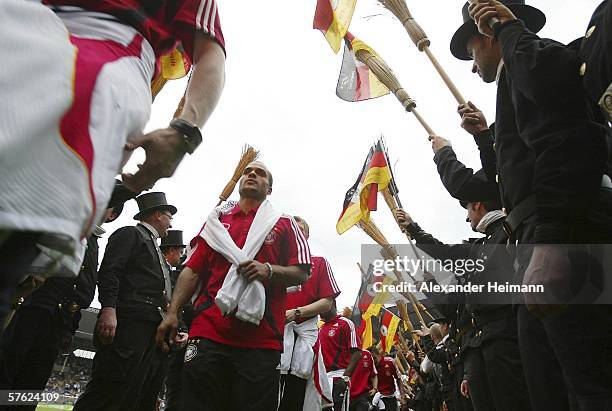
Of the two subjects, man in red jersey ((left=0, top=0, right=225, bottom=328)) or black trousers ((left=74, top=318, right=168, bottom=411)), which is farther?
black trousers ((left=74, top=318, right=168, bottom=411))

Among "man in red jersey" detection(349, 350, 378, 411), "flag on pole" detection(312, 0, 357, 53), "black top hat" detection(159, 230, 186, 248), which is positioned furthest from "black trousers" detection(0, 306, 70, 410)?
"man in red jersey" detection(349, 350, 378, 411)

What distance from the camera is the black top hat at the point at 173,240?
696 centimetres

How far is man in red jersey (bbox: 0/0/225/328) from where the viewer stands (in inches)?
33.8

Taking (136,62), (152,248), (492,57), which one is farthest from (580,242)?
(152,248)

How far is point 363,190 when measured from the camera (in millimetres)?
6566

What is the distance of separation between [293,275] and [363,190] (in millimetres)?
3412

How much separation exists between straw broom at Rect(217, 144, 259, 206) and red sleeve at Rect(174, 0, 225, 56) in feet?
17.8

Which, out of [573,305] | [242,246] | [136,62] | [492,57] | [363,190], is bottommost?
[573,305]

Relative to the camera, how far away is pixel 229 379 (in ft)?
9.87

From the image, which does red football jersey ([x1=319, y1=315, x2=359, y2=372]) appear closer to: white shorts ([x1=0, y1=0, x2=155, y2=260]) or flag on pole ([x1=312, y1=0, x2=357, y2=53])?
flag on pole ([x1=312, y1=0, x2=357, y2=53])

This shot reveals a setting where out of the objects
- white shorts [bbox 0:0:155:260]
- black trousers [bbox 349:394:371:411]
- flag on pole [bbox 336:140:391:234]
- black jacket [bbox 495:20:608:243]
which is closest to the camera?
white shorts [bbox 0:0:155:260]

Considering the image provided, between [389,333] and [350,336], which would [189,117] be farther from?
[389,333]

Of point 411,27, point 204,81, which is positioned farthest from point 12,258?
point 411,27

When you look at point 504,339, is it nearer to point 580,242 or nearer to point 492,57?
point 580,242
